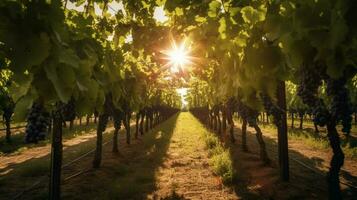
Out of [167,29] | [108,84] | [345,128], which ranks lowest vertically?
[345,128]

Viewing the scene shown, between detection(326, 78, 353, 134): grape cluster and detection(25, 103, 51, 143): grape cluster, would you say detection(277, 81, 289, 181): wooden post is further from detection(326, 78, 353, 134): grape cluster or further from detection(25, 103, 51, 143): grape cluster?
detection(25, 103, 51, 143): grape cluster

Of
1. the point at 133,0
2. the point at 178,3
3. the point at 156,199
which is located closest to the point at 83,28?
the point at 178,3

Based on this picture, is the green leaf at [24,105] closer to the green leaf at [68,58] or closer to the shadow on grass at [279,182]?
the green leaf at [68,58]

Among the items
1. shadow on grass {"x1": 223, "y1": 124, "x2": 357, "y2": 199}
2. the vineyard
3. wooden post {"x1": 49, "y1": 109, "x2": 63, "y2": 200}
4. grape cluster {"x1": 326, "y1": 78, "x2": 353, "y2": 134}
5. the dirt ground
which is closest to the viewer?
the vineyard

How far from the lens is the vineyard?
1528mm

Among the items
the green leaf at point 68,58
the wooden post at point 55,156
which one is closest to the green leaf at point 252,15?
the green leaf at point 68,58

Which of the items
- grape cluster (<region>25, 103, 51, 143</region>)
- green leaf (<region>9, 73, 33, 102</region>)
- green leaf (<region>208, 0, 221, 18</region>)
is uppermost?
green leaf (<region>208, 0, 221, 18</region>)

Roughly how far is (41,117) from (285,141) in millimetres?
7777

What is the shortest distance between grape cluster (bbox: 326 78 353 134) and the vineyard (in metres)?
0.02

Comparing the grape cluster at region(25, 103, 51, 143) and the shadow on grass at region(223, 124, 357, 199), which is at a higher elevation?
the grape cluster at region(25, 103, 51, 143)

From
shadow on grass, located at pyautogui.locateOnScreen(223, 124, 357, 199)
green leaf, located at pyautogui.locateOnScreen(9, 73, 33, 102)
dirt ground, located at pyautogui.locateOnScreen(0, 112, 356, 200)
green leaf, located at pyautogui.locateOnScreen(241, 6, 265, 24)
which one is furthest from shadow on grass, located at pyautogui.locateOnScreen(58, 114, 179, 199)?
green leaf, located at pyautogui.locateOnScreen(241, 6, 265, 24)

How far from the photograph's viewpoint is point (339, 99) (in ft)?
15.0

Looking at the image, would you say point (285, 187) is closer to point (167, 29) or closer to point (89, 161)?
point (167, 29)

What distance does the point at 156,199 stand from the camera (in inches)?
326
